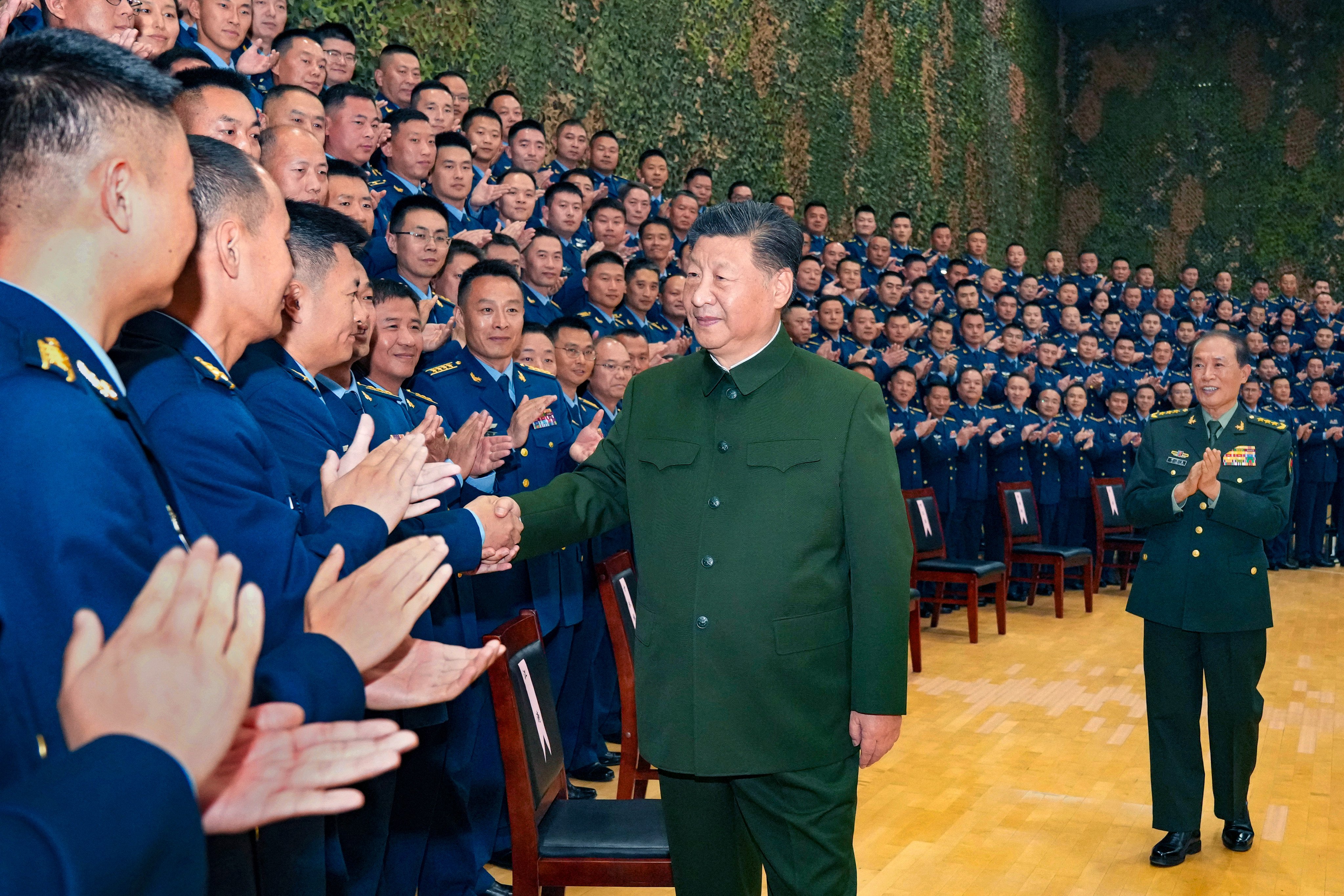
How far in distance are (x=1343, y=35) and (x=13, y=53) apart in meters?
15.2

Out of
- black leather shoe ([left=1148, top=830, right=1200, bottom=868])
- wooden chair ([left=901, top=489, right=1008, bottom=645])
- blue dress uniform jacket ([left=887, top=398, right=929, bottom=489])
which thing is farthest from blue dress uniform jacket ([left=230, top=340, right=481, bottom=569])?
blue dress uniform jacket ([left=887, top=398, right=929, bottom=489])

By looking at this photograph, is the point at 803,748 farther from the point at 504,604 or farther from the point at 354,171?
the point at 354,171

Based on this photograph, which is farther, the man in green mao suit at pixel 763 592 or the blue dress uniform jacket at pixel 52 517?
the man in green mao suit at pixel 763 592

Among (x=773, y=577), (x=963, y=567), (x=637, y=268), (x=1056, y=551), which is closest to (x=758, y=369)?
(x=773, y=577)

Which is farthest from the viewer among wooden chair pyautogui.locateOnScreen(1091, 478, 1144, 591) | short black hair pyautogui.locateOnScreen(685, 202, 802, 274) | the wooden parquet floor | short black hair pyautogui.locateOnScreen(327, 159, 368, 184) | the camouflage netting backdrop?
the camouflage netting backdrop

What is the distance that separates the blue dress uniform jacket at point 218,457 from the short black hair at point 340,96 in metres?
2.82

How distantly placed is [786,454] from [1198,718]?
79.7 inches

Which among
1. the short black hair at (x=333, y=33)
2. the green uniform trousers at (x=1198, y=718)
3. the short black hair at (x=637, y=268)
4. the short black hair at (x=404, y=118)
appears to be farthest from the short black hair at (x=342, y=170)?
the green uniform trousers at (x=1198, y=718)

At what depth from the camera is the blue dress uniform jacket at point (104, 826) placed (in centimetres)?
60

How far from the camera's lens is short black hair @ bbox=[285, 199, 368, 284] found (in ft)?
6.09

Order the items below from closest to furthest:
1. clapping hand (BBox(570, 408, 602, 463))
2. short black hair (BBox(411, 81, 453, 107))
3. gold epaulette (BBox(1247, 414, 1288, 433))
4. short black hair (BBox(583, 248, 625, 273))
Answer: clapping hand (BBox(570, 408, 602, 463))
gold epaulette (BBox(1247, 414, 1288, 433))
short black hair (BBox(411, 81, 453, 107))
short black hair (BBox(583, 248, 625, 273))

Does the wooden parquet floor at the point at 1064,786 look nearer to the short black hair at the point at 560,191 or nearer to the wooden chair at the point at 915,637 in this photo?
the wooden chair at the point at 915,637

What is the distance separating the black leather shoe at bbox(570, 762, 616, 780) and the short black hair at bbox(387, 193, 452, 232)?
6.43 ft

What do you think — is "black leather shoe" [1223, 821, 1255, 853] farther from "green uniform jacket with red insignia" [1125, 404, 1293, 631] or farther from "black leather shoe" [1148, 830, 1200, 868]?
"green uniform jacket with red insignia" [1125, 404, 1293, 631]
